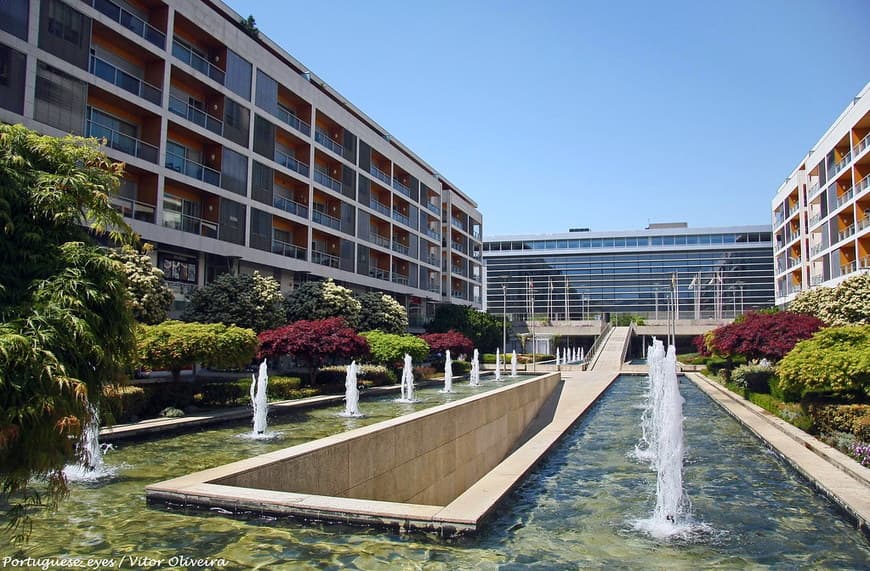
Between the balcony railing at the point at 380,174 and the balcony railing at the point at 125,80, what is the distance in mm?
20754

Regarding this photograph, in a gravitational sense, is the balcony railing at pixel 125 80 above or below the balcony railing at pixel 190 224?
above

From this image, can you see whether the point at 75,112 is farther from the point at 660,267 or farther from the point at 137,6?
the point at 660,267

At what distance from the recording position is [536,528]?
7477 millimetres

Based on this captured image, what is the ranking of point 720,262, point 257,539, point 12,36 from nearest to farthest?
point 257,539, point 12,36, point 720,262

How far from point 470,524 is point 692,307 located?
93.6 m

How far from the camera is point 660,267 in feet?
303

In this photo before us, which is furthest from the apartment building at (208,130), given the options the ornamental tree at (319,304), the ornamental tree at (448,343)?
the ornamental tree at (448,343)

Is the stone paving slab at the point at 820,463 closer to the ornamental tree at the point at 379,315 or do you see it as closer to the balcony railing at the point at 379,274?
the ornamental tree at the point at 379,315

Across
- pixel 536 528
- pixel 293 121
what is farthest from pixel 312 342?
pixel 293 121

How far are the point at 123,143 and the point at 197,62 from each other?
20.5 ft

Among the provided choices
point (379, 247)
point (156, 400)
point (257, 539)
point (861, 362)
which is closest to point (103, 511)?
point (257, 539)

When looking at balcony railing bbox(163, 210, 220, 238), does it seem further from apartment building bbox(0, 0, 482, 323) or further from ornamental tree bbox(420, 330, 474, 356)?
ornamental tree bbox(420, 330, 474, 356)

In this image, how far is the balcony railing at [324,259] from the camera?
39.2 m

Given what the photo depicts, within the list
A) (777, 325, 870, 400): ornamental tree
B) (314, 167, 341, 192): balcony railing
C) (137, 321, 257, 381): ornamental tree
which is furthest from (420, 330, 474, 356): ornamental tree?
(777, 325, 870, 400): ornamental tree
